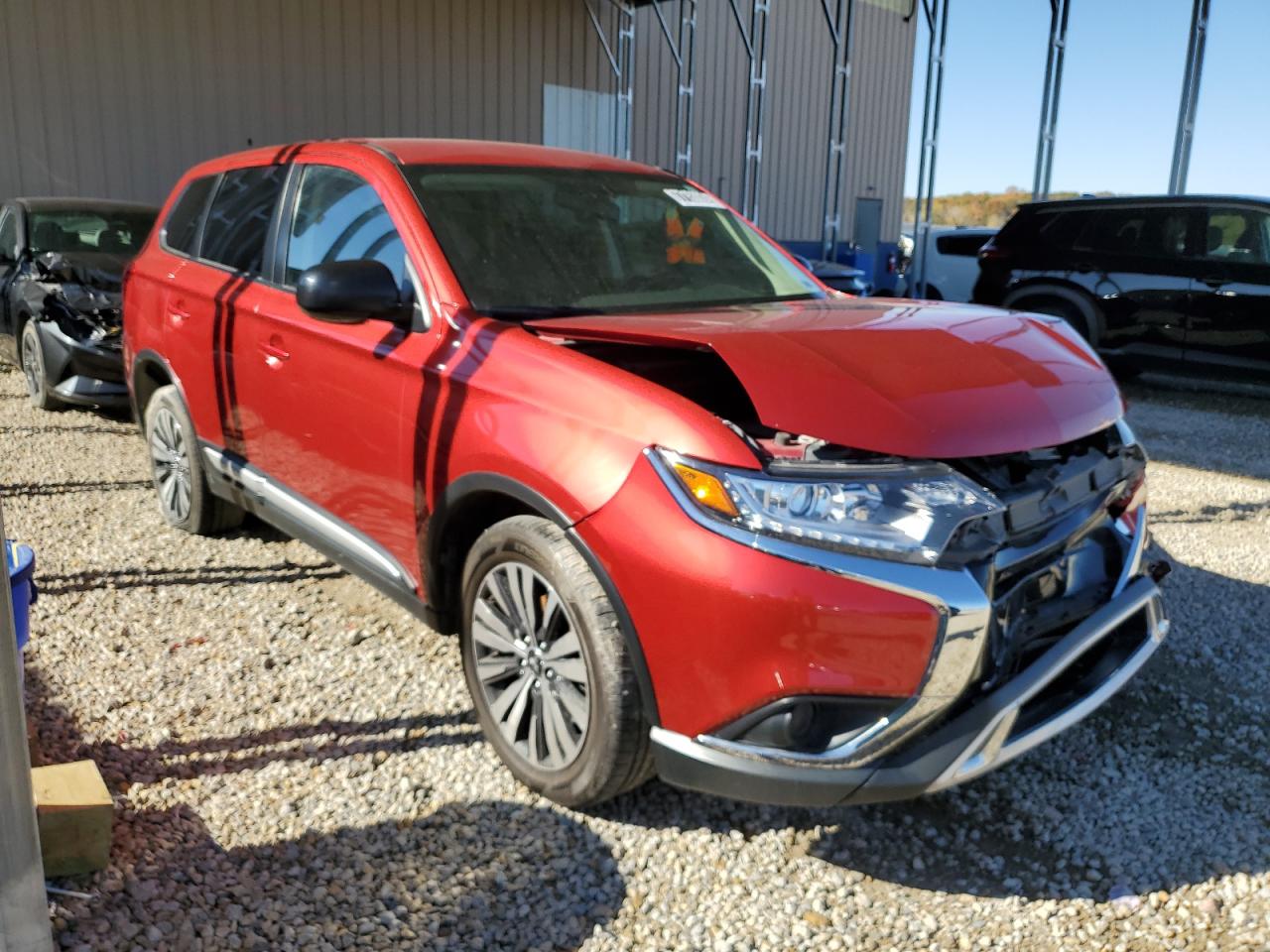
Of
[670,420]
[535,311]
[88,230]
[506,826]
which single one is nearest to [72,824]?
[506,826]

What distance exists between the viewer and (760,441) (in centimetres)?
247

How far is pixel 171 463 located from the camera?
4785 mm

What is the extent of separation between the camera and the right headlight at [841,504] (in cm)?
220

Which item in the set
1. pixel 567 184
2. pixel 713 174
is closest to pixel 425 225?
pixel 567 184

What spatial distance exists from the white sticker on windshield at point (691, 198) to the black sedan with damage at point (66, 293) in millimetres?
4296

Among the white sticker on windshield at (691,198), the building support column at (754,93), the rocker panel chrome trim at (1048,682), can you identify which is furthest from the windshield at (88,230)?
the building support column at (754,93)

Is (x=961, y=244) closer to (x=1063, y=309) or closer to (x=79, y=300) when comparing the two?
(x=1063, y=309)

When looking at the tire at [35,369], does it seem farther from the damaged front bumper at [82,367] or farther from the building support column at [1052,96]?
the building support column at [1052,96]

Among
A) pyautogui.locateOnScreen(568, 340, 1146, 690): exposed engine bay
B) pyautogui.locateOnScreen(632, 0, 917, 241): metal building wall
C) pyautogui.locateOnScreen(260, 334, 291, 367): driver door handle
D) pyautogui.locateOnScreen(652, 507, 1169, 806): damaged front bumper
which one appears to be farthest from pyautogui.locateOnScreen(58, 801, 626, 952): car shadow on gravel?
pyautogui.locateOnScreen(632, 0, 917, 241): metal building wall

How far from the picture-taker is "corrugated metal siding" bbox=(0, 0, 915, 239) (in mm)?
10625

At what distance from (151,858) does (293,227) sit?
7.34 feet

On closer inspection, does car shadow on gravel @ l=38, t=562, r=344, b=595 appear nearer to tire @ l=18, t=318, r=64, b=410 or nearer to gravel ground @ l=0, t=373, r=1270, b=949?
gravel ground @ l=0, t=373, r=1270, b=949

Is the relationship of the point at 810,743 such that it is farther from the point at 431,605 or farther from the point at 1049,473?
the point at 431,605

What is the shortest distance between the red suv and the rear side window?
30.6ft
